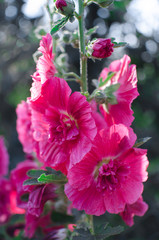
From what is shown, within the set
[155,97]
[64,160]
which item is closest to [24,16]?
[155,97]

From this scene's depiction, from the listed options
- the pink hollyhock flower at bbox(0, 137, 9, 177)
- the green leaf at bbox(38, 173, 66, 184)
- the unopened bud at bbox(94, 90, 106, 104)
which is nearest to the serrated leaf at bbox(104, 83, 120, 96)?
the unopened bud at bbox(94, 90, 106, 104)

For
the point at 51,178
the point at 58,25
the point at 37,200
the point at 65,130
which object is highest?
the point at 58,25

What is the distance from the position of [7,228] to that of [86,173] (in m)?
0.75

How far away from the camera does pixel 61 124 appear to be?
42.3 inches

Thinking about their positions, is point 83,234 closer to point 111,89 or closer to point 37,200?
point 37,200

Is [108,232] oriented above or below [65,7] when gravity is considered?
below

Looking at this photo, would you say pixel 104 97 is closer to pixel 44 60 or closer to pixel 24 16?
pixel 44 60

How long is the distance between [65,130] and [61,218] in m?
0.54

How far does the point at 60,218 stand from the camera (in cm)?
139

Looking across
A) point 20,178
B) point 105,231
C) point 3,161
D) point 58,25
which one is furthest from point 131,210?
point 3,161

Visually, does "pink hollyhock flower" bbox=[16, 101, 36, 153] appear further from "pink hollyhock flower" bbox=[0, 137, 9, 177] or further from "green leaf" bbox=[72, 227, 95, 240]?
"pink hollyhock flower" bbox=[0, 137, 9, 177]

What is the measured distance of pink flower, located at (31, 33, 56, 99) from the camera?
1021mm

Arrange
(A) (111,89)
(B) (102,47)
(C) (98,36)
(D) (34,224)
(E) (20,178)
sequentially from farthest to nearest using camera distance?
(C) (98,36)
(E) (20,178)
(D) (34,224)
(A) (111,89)
(B) (102,47)

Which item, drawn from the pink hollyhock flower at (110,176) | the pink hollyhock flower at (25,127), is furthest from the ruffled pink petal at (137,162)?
the pink hollyhock flower at (25,127)
